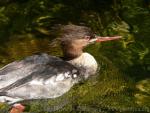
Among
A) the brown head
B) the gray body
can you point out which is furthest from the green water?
the brown head

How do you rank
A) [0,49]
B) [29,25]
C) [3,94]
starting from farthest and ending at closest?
[29,25], [0,49], [3,94]

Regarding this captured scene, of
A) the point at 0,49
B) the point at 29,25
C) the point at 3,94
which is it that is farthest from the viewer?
the point at 29,25

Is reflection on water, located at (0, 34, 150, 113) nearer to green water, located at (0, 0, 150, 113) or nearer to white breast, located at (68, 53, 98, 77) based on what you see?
green water, located at (0, 0, 150, 113)

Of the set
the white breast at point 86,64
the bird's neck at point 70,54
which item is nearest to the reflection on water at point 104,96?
the white breast at point 86,64

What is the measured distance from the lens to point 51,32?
9.91 metres

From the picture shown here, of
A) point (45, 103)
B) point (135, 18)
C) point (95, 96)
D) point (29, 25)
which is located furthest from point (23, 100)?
point (135, 18)

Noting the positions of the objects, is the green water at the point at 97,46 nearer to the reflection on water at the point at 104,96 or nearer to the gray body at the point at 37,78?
the reflection on water at the point at 104,96

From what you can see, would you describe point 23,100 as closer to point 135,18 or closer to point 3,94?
point 3,94

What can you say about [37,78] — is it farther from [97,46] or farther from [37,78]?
[97,46]

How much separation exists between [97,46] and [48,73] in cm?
184

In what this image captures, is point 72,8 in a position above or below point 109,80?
above

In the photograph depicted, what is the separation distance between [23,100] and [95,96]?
104cm

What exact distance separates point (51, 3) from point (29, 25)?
2.94ft

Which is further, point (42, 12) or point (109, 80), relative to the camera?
point (42, 12)
